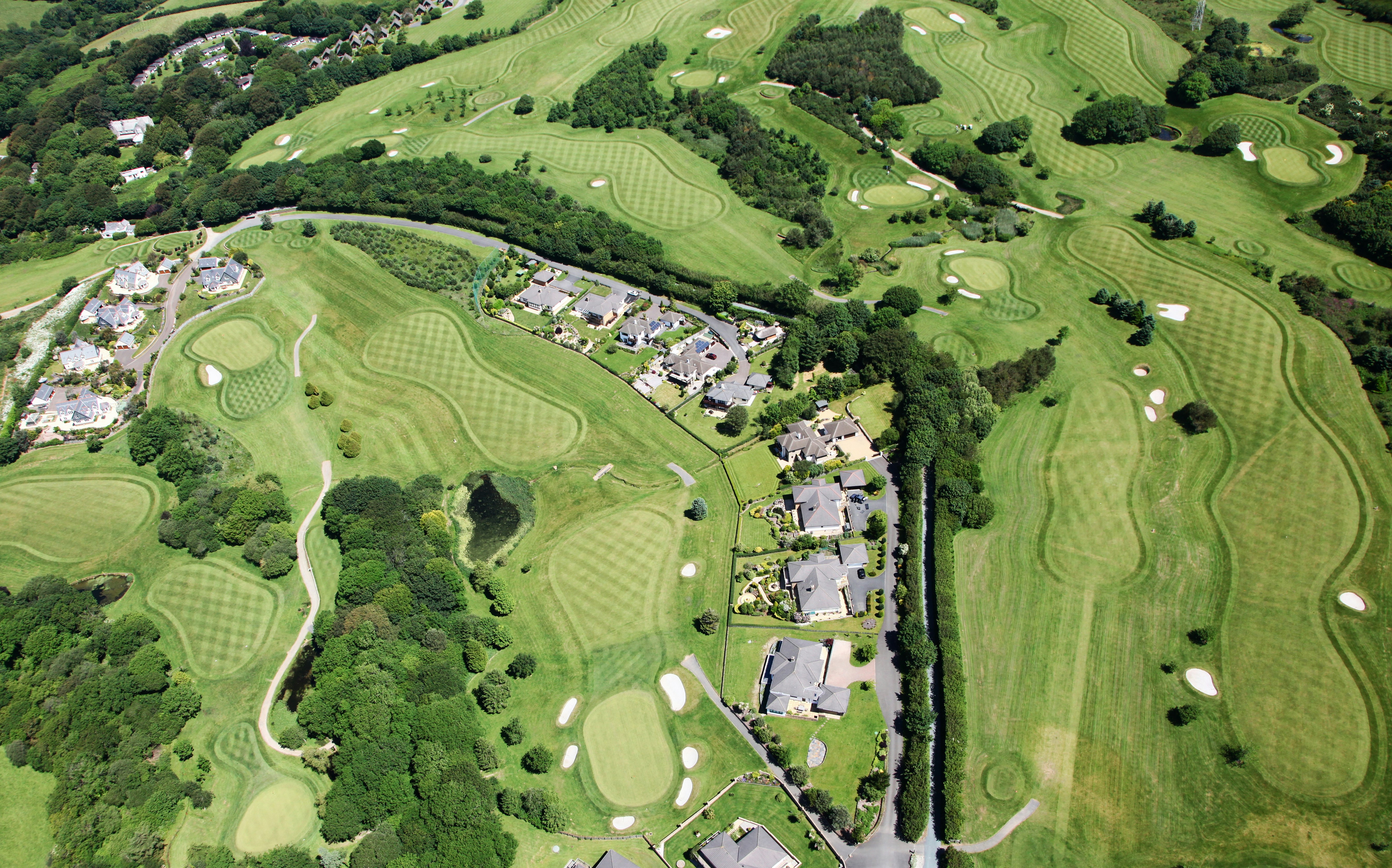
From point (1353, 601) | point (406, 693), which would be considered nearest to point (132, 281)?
point (406, 693)

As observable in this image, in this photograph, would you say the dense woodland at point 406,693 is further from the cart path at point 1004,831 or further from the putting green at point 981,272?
the putting green at point 981,272

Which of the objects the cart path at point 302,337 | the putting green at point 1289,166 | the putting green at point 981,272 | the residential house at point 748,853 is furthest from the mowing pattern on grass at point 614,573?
the putting green at point 1289,166

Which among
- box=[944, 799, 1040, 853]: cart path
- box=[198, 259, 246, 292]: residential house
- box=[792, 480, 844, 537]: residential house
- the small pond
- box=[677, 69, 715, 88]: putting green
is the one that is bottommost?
box=[944, 799, 1040, 853]: cart path

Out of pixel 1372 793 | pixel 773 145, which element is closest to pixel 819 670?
pixel 1372 793

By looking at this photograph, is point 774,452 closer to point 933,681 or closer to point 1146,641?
point 933,681

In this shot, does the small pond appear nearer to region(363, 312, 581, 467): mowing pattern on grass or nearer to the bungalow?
region(363, 312, 581, 467): mowing pattern on grass

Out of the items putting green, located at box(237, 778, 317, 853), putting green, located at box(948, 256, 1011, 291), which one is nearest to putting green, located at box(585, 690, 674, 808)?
putting green, located at box(237, 778, 317, 853)

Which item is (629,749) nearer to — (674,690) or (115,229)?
(674,690)
